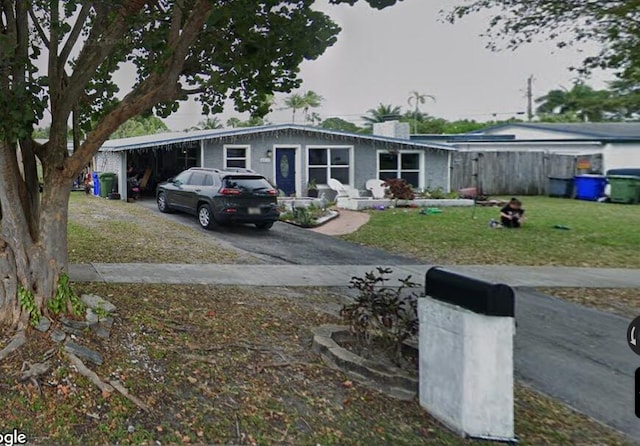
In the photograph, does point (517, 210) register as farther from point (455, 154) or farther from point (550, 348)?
point (455, 154)

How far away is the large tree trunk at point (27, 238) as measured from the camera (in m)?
5.22

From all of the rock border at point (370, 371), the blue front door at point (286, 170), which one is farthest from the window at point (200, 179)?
the rock border at point (370, 371)

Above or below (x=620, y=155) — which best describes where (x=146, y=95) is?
below

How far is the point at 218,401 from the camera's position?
4.52m

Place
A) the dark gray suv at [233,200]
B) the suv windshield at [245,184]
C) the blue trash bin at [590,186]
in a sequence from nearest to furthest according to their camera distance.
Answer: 1. the dark gray suv at [233,200]
2. the suv windshield at [245,184]
3. the blue trash bin at [590,186]

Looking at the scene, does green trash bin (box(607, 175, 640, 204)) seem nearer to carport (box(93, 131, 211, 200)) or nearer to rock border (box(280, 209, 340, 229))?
rock border (box(280, 209, 340, 229))

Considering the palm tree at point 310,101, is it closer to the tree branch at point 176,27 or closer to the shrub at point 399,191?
the shrub at point 399,191

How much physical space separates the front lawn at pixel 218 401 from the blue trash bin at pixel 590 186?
886 inches

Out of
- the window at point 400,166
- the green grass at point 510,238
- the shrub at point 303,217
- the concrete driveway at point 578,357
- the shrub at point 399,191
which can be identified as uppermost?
the window at point 400,166

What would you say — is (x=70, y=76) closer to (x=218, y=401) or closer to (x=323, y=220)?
(x=218, y=401)

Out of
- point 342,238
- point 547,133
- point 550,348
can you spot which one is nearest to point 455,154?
point 547,133

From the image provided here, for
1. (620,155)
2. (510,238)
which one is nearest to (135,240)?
(510,238)

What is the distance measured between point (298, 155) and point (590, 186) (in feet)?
42.7

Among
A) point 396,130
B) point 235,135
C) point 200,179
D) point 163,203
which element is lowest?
point 163,203
